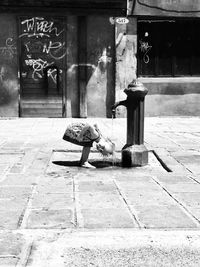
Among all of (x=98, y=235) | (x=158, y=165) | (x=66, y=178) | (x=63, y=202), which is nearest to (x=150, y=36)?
(x=158, y=165)

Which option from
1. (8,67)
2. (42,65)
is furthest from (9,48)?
(42,65)

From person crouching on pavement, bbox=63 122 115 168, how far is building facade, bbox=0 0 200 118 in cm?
663

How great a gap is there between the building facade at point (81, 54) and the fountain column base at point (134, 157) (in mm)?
6539

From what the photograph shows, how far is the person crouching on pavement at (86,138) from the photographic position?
6.33m

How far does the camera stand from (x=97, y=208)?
14.3ft

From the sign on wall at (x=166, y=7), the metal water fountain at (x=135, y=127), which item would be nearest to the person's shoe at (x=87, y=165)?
the metal water fountain at (x=135, y=127)

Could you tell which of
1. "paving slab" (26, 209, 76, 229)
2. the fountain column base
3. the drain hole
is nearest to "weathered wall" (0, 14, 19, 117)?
the drain hole

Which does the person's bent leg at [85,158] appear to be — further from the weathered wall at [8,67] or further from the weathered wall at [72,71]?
the weathered wall at [8,67]

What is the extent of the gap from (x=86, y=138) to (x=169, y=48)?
26.0 feet

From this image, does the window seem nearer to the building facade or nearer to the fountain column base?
the building facade

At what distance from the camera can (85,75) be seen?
42.6 feet

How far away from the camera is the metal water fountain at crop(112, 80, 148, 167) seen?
6.59 m

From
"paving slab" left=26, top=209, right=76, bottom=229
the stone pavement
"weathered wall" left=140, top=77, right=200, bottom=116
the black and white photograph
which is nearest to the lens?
the stone pavement

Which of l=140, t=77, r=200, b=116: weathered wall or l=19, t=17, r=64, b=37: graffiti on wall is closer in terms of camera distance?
l=19, t=17, r=64, b=37: graffiti on wall
